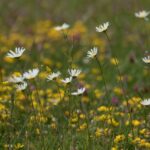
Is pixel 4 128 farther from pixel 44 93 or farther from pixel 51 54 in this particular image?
pixel 51 54

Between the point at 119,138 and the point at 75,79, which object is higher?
the point at 75,79

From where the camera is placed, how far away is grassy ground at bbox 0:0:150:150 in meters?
4.03

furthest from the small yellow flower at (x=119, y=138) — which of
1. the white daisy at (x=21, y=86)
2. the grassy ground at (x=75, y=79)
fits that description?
the white daisy at (x=21, y=86)

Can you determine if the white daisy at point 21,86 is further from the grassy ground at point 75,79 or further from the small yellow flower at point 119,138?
the small yellow flower at point 119,138

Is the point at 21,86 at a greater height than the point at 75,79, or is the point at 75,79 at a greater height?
the point at 75,79

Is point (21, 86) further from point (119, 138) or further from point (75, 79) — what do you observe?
point (75, 79)

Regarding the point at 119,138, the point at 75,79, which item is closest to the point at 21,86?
the point at 119,138

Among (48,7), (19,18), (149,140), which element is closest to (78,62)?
(19,18)

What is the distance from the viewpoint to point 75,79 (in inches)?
185

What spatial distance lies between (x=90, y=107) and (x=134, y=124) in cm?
79

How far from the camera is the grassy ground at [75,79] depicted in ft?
13.2

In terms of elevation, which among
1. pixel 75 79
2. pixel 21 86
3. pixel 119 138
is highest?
pixel 75 79

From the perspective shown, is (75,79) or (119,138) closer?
(119,138)

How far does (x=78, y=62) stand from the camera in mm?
7254
